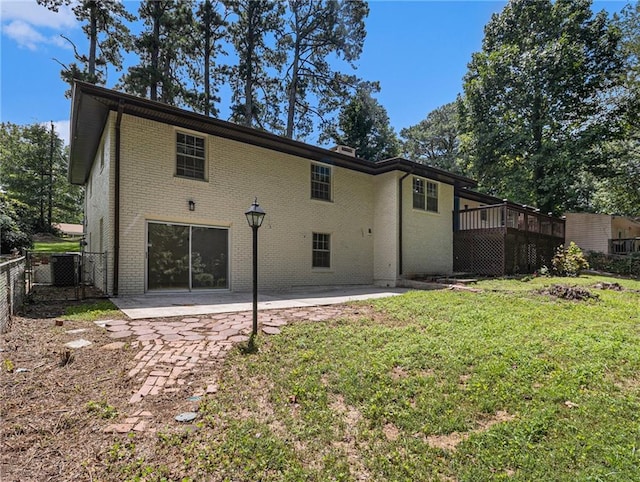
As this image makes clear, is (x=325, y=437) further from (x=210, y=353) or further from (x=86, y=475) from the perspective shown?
(x=210, y=353)

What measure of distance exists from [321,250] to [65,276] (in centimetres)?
824

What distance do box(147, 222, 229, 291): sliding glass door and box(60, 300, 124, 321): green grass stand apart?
172cm

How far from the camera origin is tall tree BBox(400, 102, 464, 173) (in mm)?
35562

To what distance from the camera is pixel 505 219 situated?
13039 mm

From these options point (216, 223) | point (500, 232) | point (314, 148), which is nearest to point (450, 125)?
point (500, 232)

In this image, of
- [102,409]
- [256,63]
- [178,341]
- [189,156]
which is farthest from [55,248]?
[102,409]

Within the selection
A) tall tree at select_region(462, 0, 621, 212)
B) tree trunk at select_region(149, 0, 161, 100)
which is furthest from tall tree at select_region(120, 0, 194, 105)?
tall tree at select_region(462, 0, 621, 212)

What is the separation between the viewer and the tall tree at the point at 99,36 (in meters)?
18.2

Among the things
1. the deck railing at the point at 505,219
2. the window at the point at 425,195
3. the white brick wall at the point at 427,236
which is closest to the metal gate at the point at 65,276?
the white brick wall at the point at 427,236

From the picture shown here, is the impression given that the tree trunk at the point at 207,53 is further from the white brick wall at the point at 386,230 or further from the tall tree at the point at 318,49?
the white brick wall at the point at 386,230

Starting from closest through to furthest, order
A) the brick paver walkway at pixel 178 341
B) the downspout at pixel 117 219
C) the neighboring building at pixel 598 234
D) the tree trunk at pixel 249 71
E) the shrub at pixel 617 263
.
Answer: the brick paver walkway at pixel 178 341
the downspout at pixel 117 219
the shrub at pixel 617 263
the neighboring building at pixel 598 234
the tree trunk at pixel 249 71

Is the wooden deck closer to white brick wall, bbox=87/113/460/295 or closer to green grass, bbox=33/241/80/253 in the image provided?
white brick wall, bbox=87/113/460/295

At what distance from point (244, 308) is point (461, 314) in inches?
171

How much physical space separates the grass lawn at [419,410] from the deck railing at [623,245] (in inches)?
923
